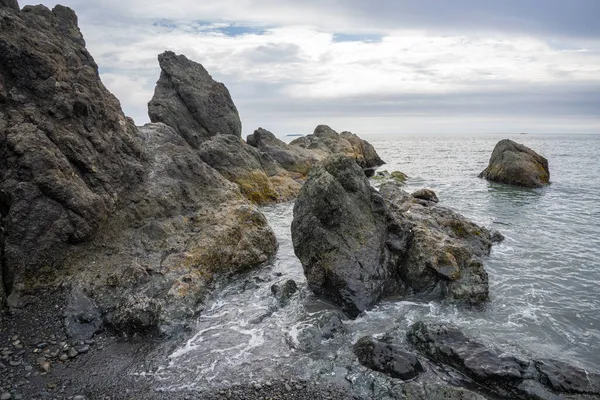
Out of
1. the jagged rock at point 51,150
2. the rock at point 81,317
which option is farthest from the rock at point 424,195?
the rock at point 81,317

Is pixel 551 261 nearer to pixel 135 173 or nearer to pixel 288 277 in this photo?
pixel 288 277

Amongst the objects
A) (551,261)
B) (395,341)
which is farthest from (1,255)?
(551,261)

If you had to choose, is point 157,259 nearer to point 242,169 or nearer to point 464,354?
point 464,354

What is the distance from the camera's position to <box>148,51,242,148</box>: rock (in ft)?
131

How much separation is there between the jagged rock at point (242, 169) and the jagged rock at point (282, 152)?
1114cm

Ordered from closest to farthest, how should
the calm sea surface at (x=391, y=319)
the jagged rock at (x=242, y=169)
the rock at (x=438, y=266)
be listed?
the calm sea surface at (x=391, y=319)
the rock at (x=438, y=266)
the jagged rock at (x=242, y=169)

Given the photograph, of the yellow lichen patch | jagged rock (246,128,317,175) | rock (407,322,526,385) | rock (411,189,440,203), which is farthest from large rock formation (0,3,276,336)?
jagged rock (246,128,317,175)

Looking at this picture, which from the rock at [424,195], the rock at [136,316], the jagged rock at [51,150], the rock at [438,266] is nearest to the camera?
the rock at [136,316]

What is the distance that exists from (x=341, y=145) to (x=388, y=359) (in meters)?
59.3

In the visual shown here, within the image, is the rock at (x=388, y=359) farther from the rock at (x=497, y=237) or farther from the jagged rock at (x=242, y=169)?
the jagged rock at (x=242, y=169)

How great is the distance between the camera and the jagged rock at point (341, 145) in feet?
209

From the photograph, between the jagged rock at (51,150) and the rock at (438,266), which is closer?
the jagged rock at (51,150)

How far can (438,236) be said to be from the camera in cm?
1617

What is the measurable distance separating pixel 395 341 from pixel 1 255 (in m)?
12.2
